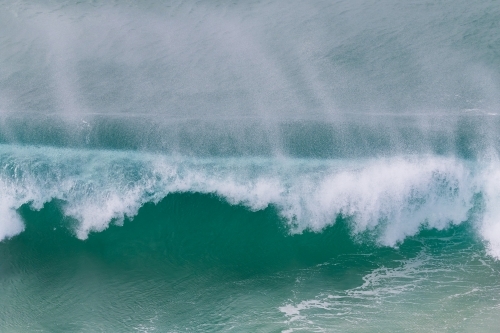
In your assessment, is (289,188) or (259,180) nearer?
(289,188)

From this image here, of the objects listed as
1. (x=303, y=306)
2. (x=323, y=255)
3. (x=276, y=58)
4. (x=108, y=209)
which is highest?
(x=276, y=58)

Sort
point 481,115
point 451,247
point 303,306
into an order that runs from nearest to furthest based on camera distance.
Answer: point 303,306
point 451,247
point 481,115

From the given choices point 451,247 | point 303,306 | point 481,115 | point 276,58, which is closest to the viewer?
point 303,306

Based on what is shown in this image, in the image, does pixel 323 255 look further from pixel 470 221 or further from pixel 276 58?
pixel 276 58

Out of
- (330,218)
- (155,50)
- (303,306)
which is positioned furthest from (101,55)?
(303,306)

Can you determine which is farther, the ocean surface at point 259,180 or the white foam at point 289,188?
the white foam at point 289,188

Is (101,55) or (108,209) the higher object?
(101,55)

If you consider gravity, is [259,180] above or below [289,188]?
above

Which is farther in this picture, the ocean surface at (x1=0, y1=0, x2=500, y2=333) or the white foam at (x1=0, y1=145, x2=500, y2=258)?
the white foam at (x1=0, y1=145, x2=500, y2=258)
